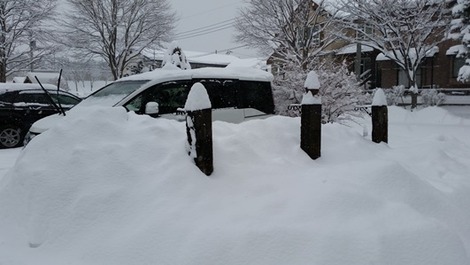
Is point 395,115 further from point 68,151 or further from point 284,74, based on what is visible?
point 68,151

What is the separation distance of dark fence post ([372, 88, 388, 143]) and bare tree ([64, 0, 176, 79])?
74.8 ft

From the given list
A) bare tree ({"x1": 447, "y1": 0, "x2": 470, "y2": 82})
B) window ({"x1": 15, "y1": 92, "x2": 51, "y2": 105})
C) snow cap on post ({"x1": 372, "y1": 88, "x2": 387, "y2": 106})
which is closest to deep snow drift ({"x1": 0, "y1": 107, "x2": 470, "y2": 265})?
snow cap on post ({"x1": 372, "y1": 88, "x2": 387, "y2": 106})

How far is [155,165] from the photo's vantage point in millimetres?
3367

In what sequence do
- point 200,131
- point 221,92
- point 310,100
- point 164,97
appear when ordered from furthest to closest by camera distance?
1. point 221,92
2. point 164,97
3. point 310,100
4. point 200,131

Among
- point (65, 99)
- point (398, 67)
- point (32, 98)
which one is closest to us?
point (32, 98)

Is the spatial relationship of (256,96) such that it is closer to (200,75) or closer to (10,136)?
(200,75)

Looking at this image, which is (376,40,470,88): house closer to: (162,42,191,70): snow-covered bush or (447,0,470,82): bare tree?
(447,0,470,82): bare tree

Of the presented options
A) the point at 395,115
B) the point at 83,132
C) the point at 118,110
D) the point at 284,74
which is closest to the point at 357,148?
the point at 118,110

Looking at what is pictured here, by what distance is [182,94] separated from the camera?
604 centimetres

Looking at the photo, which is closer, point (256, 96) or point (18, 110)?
point (256, 96)

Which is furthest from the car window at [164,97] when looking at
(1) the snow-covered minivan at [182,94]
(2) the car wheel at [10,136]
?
(2) the car wheel at [10,136]

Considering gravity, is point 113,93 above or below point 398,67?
below

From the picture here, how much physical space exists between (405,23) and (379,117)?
17997 millimetres

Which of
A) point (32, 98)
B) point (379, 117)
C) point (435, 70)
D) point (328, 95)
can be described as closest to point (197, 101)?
point (379, 117)
